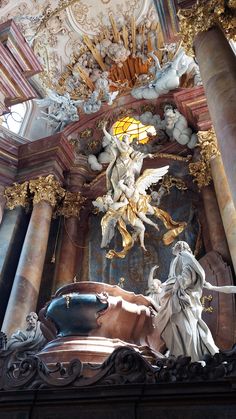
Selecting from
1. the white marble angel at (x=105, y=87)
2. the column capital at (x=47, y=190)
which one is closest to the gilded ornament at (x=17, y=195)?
the column capital at (x=47, y=190)

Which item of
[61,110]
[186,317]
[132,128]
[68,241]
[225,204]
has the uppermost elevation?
[61,110]

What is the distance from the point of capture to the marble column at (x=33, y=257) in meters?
7.54

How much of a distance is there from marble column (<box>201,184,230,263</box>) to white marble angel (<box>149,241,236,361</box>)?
2.33m

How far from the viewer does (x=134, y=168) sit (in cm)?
938

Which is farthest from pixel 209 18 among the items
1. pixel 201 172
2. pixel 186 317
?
pixel 186 317

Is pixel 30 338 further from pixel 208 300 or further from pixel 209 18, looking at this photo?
pixel 209 18

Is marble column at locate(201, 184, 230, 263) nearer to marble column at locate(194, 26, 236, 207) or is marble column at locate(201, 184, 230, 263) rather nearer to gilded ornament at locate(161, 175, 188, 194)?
gilded ornament at locate(161, 175, 188, 194)

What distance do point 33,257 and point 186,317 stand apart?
4.54 m

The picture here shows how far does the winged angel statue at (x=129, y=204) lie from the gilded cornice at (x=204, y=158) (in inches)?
27.7

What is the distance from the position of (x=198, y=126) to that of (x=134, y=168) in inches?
73.3

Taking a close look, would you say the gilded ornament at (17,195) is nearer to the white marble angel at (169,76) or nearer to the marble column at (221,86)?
the white marble angel at (169,76)

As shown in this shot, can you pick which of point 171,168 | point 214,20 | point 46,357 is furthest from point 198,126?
point 46,357

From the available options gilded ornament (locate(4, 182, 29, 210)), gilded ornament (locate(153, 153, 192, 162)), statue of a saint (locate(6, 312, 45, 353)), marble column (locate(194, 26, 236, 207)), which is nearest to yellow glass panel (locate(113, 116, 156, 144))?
gilded ornament (locate(153, 153, 192, 162))

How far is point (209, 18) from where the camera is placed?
5562 millimetres
